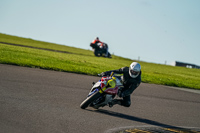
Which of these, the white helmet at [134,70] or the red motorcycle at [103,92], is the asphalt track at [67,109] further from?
the white helmet at [134,70]

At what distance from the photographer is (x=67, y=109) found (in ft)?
29.4

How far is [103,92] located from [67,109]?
3.36 feet

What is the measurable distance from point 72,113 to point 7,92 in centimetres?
228

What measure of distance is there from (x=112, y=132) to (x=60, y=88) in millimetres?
5011

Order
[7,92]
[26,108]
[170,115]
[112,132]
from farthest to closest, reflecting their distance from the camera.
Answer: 1. [170,115]
2. [7,92]
3. [26,108]
4. [112,132]

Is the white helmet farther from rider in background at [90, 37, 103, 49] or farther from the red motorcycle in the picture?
rider in background at [90, 37, 103, 49]

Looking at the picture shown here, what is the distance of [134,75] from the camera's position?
9469 millimetres

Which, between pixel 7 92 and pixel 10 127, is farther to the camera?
pixel 7 92

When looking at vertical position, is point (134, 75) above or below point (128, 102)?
above

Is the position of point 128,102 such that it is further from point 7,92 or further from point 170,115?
point 7,92

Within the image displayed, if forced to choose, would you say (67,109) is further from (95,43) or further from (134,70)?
(95,43)

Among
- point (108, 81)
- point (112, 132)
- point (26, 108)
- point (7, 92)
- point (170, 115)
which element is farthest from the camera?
point (170, 115)

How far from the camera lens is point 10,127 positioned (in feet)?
21.0

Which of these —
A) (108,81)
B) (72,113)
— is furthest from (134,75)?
(72,113)
